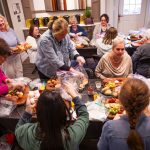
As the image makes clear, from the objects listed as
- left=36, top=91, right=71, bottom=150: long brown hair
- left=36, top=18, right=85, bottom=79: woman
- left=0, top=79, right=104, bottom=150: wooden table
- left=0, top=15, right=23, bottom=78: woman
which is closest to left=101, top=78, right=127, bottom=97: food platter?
left=0, top=79, right=104, bottom=150: wooden table

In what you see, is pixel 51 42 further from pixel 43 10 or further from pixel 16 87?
pixel 43 10

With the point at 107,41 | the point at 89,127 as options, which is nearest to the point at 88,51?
the point at 107,41

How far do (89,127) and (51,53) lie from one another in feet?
3.16

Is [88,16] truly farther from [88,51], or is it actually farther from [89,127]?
[89,127]

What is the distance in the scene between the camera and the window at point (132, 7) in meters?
4.99

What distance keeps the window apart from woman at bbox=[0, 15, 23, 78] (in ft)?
11.2

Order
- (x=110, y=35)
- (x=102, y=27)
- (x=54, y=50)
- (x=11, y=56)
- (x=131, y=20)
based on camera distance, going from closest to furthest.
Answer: (x=54, y=50)
(x=110, y=35)
(x=11, y=56)
(x=102, y=27)
(x=131, y=20)

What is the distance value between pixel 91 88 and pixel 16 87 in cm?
83


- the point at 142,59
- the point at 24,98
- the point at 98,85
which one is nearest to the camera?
→ the point at 24,98

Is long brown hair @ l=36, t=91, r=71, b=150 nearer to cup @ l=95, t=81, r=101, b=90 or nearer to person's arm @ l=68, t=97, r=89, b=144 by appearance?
person's arm @ l=68, t=97, r=89, b=144

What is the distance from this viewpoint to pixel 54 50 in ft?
7.13

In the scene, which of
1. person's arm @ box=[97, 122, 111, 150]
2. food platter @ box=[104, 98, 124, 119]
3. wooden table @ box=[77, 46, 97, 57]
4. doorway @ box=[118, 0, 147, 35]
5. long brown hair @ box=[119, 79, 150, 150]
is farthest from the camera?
doorway @ box=[118, 0, 147, 35]

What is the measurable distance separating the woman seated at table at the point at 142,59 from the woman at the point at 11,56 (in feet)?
6.75

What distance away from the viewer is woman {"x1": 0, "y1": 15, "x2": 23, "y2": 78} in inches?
117
